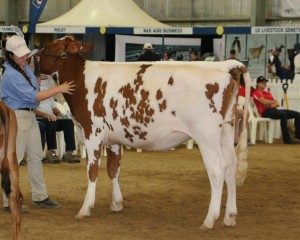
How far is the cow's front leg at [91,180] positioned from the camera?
26.2 ft

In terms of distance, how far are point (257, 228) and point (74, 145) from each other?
19.2 ft

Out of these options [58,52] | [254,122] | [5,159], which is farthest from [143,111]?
[254,122]

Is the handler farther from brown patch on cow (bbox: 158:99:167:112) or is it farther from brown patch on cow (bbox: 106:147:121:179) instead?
brown patch on cow (bbox: 158:99:167:112)

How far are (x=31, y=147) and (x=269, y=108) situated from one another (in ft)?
29.6

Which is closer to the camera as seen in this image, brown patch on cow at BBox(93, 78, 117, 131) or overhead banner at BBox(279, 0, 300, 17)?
brown patch on cow at BBox(93, 78, 117, 131)

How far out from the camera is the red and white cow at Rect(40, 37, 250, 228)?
7.44m

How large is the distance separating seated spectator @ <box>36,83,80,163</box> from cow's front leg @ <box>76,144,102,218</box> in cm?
409

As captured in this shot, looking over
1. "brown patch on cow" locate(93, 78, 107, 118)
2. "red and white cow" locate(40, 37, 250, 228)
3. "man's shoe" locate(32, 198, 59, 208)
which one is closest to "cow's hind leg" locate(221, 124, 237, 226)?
"red and white cow" locate(40, 37, 250, 228)

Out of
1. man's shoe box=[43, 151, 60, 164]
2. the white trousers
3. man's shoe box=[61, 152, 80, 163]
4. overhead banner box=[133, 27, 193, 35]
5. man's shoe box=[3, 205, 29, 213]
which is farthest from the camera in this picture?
overhead banner box=[133, 27, 193, 35]

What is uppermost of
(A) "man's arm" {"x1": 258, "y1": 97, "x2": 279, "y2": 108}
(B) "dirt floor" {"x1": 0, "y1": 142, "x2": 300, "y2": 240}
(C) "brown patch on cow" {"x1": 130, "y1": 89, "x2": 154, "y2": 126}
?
(C) "brown patch on cow" {"x1": 130, "y1": 89, "x2": 154, "y2": 126}

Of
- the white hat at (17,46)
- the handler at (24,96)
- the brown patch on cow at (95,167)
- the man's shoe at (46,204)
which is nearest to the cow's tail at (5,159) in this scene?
the handler at (24,96)

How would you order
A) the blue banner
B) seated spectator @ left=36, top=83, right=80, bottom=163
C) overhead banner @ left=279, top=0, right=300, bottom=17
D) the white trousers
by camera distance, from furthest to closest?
overhead banner @ left=279, top=0, right=300, bottom=17 < the blue banner < seated spectator @ left=36, top=83, right=80, bottom=163 < the white trousers

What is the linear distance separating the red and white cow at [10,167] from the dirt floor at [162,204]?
0.97 meters

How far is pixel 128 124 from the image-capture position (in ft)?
25.7
